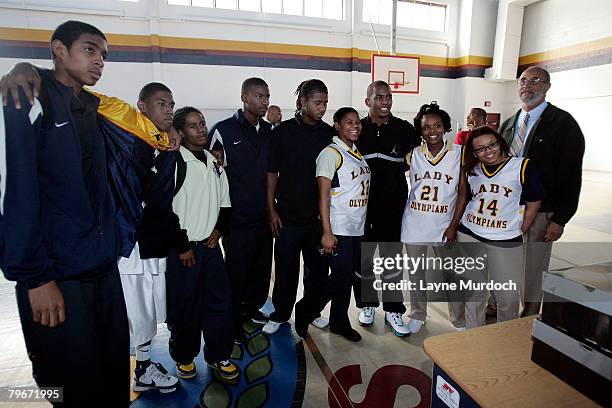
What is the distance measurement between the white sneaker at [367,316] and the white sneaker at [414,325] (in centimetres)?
26

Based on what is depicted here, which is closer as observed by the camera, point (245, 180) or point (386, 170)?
point (245, 180)

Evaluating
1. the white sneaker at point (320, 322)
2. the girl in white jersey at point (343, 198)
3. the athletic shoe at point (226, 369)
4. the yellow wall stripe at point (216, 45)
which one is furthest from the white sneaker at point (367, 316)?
the yellow wall stripe at point (216, 45)

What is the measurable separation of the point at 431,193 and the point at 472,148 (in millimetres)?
356

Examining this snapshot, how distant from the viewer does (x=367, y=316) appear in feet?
8.74

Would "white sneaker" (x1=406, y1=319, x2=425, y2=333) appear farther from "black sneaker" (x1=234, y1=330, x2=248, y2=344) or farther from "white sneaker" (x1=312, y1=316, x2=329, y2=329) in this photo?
"black sneaker" (x1=234, y1=330, x2=248, y2=344)

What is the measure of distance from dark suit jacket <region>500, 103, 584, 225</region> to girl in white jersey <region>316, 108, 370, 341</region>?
3.68ft

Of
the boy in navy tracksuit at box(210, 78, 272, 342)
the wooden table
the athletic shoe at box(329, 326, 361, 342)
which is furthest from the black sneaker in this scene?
the wooden table

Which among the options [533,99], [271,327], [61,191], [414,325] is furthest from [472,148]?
[61,191]

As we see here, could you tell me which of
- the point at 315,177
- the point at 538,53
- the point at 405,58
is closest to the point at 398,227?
the point at 315,177

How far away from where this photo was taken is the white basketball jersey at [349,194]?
2.22 m

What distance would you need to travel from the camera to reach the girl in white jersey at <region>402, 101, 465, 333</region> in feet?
7.38

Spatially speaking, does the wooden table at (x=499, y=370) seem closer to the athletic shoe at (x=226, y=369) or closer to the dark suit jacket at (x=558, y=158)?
the athletic shoe at (x=226, y=369)

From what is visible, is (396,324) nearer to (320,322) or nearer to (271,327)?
(320,322)

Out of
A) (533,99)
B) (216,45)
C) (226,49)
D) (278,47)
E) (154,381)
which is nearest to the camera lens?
(154,381)
